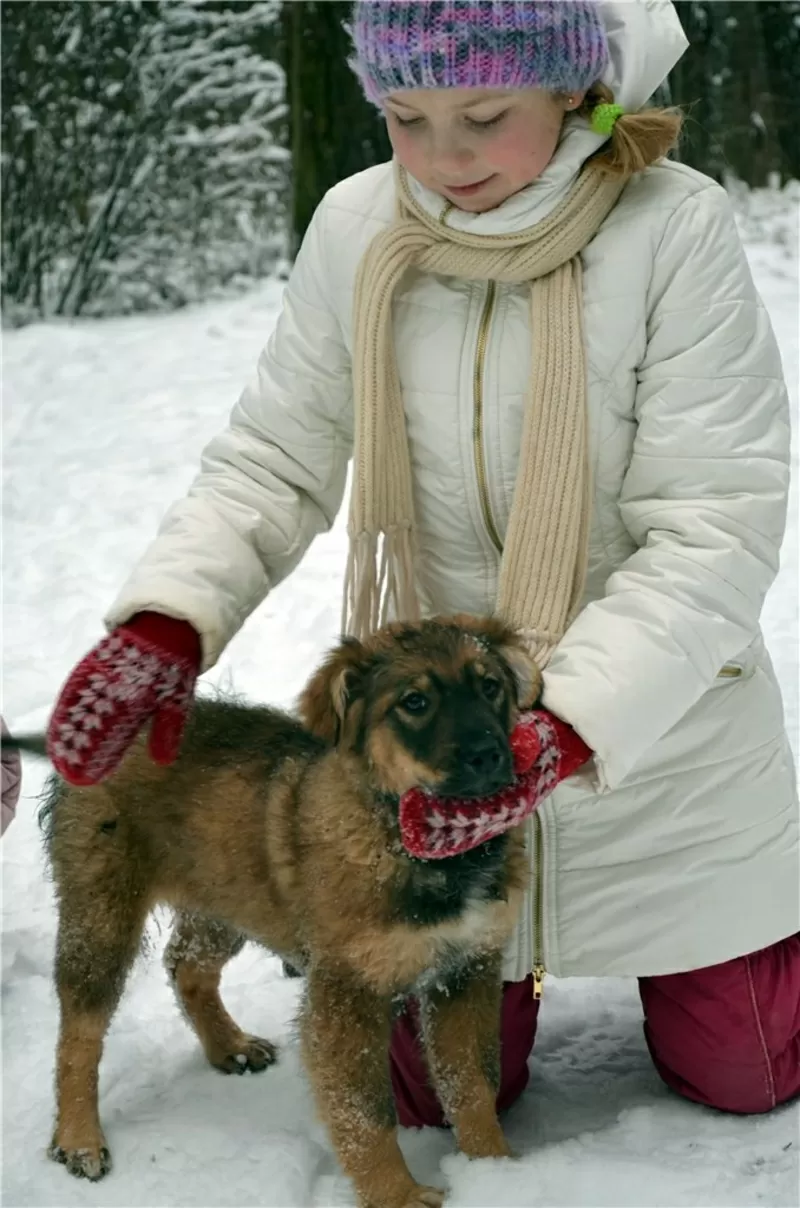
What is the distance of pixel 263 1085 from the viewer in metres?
3.45

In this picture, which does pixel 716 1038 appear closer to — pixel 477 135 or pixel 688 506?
pixel 688 506

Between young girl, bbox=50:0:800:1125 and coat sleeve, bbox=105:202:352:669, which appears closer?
young girl, bbox=50:0:800:1125

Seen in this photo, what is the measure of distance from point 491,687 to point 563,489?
45cm

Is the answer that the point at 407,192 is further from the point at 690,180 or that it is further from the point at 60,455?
the point at 60,455

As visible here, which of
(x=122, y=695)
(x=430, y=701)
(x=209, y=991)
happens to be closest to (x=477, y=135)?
(x=430, y=701)

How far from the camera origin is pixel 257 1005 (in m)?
3.80

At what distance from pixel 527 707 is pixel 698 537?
457 mm

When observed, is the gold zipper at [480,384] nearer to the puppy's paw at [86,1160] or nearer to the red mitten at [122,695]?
the red mitten at [122,695]

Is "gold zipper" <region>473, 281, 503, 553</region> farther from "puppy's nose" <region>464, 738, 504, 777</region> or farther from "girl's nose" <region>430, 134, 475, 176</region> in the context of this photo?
"puppy's nose" <region>464, 738, 504, 777</region>

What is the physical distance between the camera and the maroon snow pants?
320cm

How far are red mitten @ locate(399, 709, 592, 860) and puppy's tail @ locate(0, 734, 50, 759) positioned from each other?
84 cm

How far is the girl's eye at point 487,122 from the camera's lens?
2.67 meters

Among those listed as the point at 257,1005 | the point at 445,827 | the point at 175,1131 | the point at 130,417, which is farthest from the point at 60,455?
the point at 445,827

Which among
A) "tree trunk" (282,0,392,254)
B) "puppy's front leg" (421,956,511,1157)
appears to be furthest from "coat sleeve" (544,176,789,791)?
"tree trunk" (282,0,392,254)
